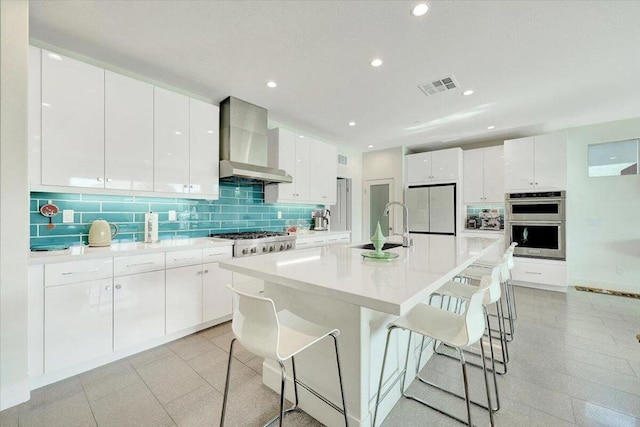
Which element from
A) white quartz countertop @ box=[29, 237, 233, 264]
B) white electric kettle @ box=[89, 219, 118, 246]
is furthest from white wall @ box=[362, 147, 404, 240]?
white electric kettle @ box=[89, 219, 118, 246]

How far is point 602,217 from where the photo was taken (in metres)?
4.15

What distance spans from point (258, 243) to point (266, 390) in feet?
5.20

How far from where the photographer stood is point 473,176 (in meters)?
4.91

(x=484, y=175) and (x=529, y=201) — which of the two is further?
(x=484, y=175)

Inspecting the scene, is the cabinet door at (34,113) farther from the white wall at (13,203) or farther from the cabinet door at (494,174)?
the cabinet door at (494,174)

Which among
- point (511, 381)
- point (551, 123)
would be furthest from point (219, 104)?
point (551, 123)

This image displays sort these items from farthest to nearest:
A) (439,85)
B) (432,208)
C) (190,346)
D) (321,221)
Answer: (432,208) → (321,221) → (439,85) → (190,346)

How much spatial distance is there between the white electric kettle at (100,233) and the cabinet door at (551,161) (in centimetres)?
571

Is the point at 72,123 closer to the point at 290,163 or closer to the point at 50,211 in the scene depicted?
the point at 50,211

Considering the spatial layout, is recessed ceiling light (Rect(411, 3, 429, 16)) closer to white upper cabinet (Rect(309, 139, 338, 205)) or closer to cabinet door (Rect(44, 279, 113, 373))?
white upper cabinet (Rect(309, 139, 338, 205))

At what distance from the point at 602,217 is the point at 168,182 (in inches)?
239

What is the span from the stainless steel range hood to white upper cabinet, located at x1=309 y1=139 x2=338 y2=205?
0.99 metres

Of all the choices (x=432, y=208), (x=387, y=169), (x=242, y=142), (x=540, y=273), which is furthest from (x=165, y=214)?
(x=540, y=273)

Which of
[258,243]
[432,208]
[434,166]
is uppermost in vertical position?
[434,166]
